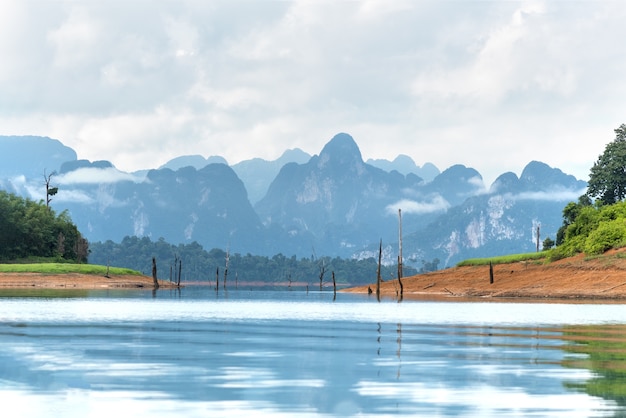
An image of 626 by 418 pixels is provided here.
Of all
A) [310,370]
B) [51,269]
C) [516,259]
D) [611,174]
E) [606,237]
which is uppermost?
[611,174]

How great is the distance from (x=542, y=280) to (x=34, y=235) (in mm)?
88620

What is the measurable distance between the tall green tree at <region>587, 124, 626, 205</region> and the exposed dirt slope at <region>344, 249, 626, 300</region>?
35464mm

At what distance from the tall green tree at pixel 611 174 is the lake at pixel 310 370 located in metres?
111

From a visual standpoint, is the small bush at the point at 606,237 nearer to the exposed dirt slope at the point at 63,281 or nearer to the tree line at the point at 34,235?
the exposed dirt slope at the point at 63,281

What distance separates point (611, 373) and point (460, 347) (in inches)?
348

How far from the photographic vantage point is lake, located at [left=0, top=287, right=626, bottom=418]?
1925cm

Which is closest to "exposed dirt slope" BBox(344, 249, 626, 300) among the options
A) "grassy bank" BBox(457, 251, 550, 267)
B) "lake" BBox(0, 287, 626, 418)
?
"grassy bank" BBox(457, 251, 550, 267)

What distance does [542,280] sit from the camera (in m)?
101

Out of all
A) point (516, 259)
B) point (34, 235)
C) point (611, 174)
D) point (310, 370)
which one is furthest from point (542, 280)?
point (34, 235)

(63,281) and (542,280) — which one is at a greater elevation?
(542,280)

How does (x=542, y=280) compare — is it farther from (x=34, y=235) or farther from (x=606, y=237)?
(x=34, y=235)

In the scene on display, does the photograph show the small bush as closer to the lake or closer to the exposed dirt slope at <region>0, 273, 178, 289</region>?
the lake

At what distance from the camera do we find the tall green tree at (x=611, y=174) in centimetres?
15075

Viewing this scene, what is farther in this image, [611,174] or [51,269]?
[611,174]
